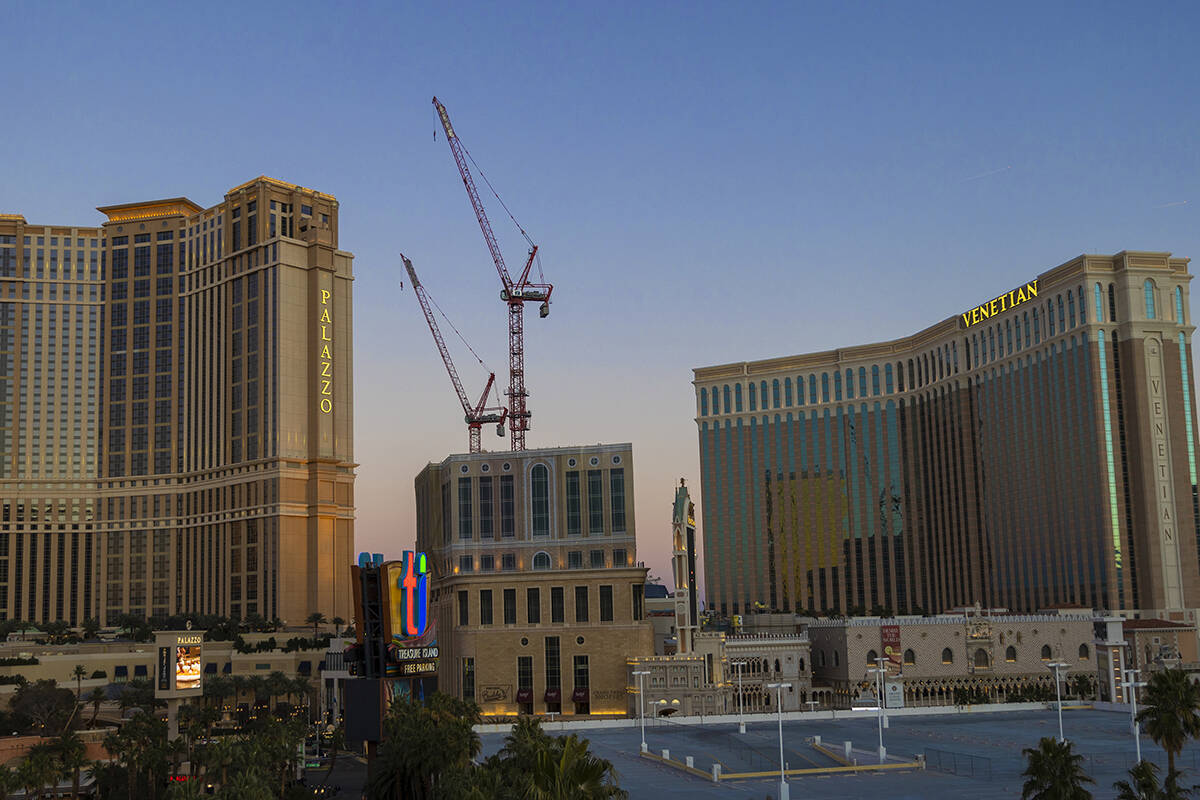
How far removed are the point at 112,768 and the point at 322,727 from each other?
203 ft

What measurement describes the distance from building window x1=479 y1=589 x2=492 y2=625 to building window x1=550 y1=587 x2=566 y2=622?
802cm

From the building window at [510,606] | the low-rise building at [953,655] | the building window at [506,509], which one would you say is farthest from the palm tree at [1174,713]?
the building window at [506,509]

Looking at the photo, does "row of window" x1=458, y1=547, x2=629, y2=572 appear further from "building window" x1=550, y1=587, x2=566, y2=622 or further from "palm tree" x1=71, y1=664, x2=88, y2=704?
"palm tree" x1=71, y1=664, x2=88, y2=704

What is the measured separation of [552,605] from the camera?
162125 millimetres

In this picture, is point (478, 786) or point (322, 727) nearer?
point (478, 786)

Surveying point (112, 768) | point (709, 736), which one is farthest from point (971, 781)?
point (112, 768)

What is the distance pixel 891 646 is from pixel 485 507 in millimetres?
57057

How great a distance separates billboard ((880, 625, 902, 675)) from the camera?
16462 centimetres

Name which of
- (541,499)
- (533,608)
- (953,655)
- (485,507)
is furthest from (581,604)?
(953,655)

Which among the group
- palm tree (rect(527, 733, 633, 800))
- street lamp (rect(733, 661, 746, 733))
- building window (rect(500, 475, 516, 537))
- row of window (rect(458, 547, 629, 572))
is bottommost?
street lamp (rect(733, 661, 746, 733))

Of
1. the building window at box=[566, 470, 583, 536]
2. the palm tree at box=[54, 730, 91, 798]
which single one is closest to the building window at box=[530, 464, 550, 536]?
the building window at box=[566, 470, 583, 536]

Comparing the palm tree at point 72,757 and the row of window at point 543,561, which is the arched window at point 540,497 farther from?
the palm tree at point 72,757

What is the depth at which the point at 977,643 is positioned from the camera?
169000 mm

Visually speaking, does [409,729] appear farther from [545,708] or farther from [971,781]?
[545,708]
